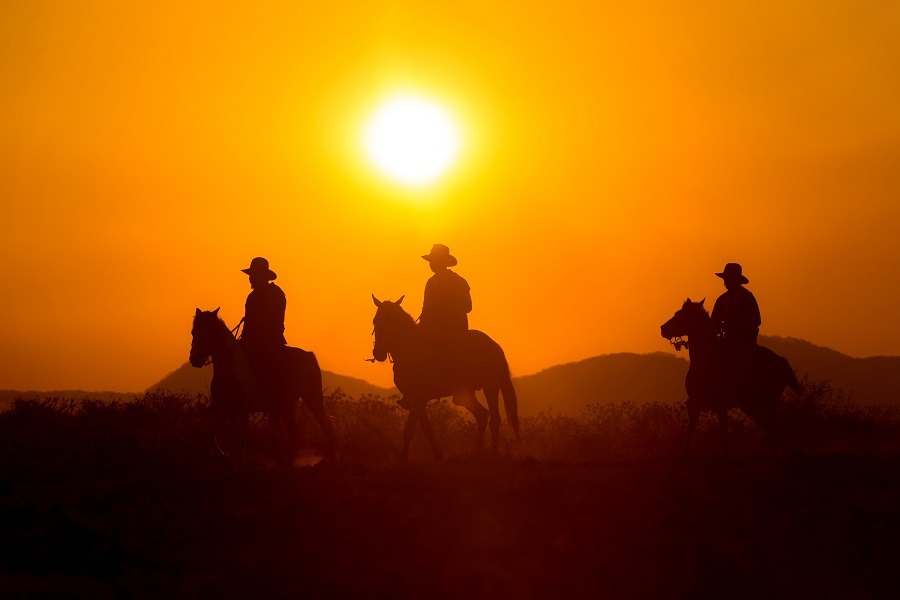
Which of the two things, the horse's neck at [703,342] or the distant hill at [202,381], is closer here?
the horse's neck at [703,342]

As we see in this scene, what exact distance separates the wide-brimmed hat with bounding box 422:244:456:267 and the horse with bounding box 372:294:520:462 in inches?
38.0

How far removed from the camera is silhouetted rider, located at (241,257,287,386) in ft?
58.5

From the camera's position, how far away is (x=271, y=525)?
1184cm

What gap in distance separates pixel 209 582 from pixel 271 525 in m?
1.83

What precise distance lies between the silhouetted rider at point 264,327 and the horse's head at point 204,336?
0.65 m

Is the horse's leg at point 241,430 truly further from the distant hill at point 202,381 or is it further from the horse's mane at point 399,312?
the distant hill at point 202,381

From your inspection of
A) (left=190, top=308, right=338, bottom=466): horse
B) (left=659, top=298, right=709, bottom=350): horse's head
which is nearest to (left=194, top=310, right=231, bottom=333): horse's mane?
(left=190, top=308, right=338, bottom=466): horse

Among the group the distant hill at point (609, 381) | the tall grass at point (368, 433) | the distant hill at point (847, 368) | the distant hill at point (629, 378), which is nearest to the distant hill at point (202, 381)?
the distant hill at point (629, 378)

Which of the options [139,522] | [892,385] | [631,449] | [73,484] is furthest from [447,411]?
[892,385]

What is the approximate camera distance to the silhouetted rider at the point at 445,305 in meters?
19.0

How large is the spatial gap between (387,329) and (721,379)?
6.02m

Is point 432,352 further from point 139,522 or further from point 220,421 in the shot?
point 139,522

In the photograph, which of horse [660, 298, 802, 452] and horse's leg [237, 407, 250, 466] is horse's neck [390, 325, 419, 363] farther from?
horse [660, 298, 802, 452]

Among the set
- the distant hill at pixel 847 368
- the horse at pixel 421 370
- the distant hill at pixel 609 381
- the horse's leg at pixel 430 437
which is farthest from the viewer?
the distant hill at pixel 609 381
